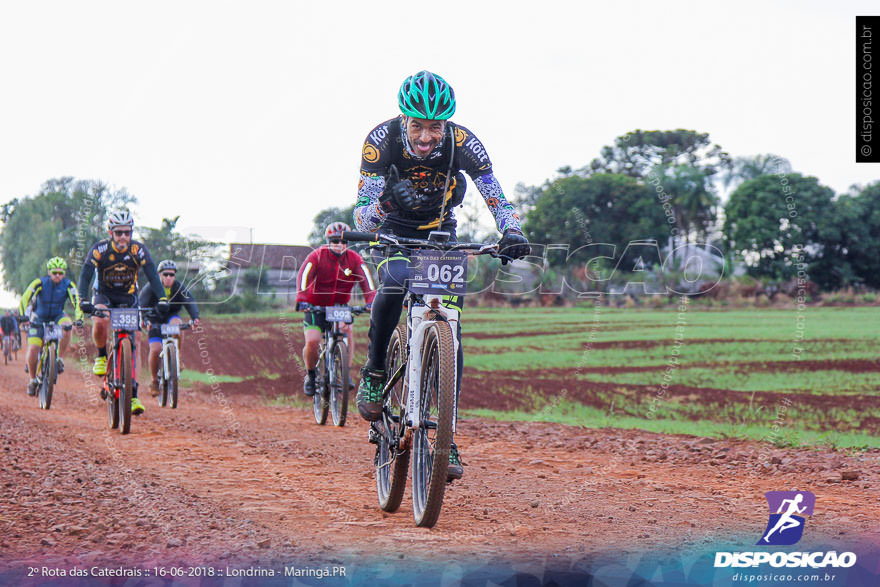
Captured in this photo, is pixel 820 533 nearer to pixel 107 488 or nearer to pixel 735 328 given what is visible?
pixel 107 488

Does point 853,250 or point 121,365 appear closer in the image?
point 121,365

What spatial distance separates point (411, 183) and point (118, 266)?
646 cm

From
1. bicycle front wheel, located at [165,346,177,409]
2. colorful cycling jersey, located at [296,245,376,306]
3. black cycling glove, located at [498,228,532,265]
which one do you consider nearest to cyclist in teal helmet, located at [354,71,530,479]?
black cycling glove, located at [498,228,532,265]

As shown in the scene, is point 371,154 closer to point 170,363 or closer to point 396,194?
point 396,194

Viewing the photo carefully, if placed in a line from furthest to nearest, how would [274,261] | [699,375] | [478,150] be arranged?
[274,261] < [699,375] < [478,150]

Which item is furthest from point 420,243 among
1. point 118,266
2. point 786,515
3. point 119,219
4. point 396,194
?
point 118,266

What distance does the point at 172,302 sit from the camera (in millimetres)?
13219

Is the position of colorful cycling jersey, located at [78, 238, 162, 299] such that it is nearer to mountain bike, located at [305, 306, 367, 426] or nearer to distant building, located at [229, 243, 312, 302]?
mountain bike, located at [305, 306, 367, 426]

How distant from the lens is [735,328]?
30.0 metres

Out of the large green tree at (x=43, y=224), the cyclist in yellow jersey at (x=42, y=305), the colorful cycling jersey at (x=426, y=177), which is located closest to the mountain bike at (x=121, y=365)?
the cyclist in yellow jersey at (x=42, y=305)

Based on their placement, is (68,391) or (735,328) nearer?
(68,391)

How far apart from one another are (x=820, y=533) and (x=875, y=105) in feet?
19.7

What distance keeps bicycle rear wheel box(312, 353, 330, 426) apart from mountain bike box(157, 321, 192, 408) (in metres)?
3.15

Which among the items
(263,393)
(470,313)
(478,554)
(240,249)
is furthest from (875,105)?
(470,313)
